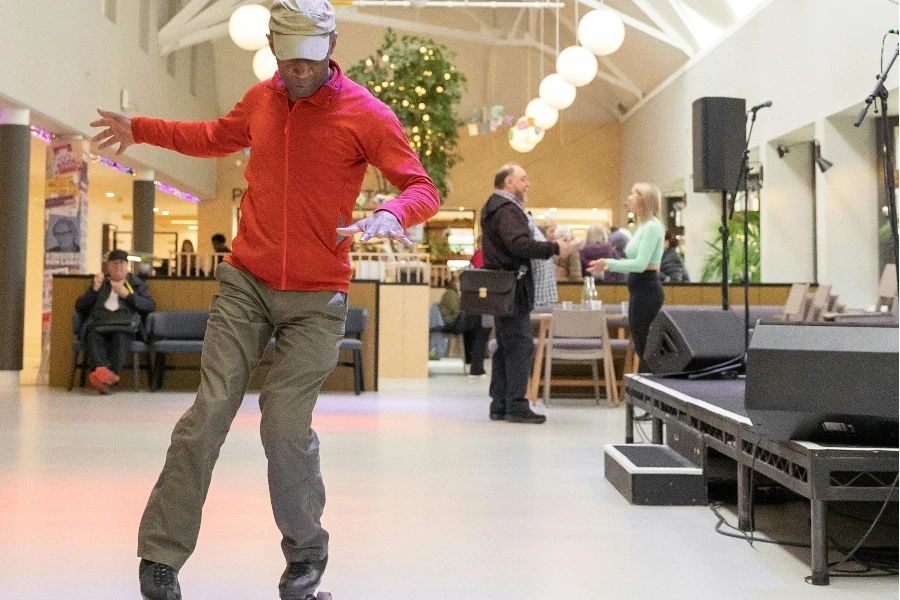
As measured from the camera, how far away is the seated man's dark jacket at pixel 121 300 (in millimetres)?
9312

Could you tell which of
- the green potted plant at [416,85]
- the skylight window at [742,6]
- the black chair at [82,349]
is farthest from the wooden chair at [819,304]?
the green potted plant at [416,85]

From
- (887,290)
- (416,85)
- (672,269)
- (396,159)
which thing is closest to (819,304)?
(887,290)

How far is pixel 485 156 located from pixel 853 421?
1978 centimetres

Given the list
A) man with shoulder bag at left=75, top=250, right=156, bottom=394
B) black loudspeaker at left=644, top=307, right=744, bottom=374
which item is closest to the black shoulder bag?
black loudspeaker at left=644, top=307, right=744, bottom=374

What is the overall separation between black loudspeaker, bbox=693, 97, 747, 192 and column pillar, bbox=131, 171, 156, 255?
11.2 m

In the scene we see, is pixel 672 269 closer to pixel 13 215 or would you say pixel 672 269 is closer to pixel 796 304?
pixel 796 304

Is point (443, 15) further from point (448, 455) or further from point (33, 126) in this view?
point (448, 455)

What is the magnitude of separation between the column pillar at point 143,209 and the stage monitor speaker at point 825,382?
1444cm

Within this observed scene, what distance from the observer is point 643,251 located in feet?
21.7

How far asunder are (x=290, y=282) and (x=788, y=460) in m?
1.53

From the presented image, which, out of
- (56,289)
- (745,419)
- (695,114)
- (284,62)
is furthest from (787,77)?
(284,62)

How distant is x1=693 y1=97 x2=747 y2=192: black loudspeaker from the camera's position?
274 inches

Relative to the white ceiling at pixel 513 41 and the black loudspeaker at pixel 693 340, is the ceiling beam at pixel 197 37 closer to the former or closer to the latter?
the white ceiling at pixel 513 41

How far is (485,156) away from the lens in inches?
886
